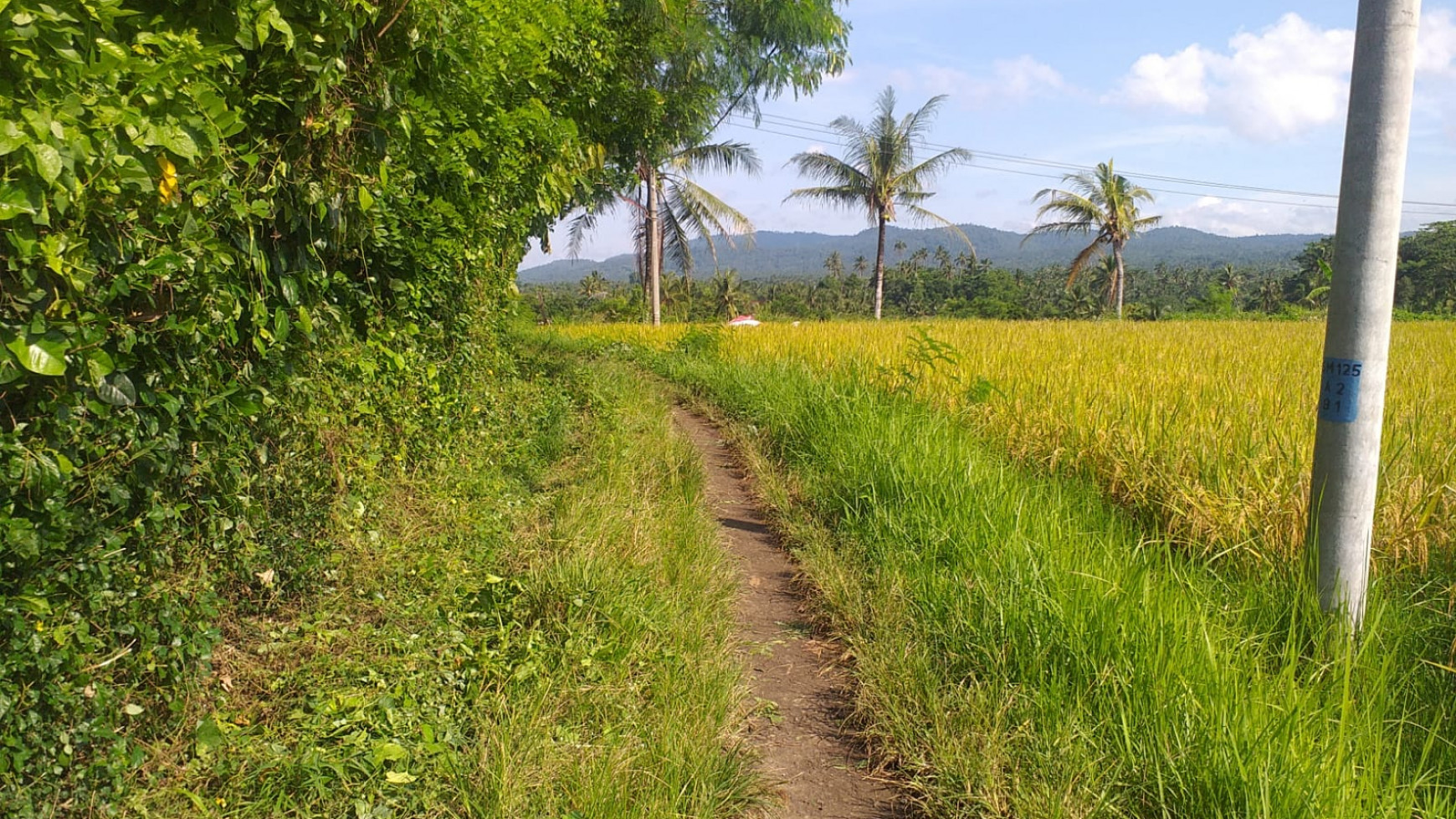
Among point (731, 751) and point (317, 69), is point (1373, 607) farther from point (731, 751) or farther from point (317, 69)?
point (317, 69)

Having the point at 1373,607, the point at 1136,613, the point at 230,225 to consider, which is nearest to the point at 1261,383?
the point at 1373,607

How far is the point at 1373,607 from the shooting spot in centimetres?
268

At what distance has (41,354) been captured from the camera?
1.44 m

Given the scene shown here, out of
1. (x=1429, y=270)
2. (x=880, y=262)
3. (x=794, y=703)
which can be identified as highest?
(x=1429, y=270)

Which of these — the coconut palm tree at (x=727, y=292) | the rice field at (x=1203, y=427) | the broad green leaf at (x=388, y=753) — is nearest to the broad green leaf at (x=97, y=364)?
A: the broad green leaf at (x=388, y=753)

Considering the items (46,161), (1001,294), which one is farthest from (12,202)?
(1001,294)

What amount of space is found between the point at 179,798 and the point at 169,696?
0.27m

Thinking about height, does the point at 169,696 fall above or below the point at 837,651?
above

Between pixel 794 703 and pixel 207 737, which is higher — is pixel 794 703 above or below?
below

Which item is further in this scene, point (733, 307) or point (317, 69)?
point (733, 307)

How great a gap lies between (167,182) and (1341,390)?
3.28 m

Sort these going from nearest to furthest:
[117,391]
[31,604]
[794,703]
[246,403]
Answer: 1. [31,604]
2. [117,391]
3. [246,403]
4. [794,703]

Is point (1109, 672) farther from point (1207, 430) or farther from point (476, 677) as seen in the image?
point (1207, 430)

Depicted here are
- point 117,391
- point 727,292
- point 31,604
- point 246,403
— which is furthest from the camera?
point 727,292
